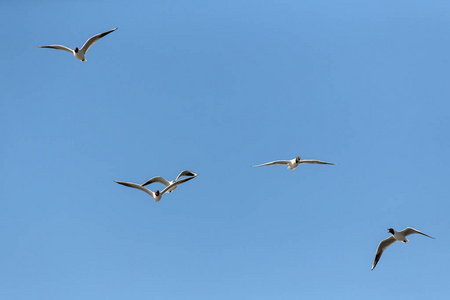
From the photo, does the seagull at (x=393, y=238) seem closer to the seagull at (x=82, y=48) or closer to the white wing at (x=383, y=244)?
the white wing at (x=383, y=244)

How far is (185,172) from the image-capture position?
2956 centimetres

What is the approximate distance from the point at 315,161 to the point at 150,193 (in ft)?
33.8

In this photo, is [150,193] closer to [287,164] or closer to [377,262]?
[287,164]

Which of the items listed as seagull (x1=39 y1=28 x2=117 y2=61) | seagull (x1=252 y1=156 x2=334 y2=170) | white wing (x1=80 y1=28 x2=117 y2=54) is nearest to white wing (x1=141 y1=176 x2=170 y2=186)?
seagull (x1=252 y1=156 x2=334 y2=170)

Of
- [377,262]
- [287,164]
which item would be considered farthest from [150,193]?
[377,262]

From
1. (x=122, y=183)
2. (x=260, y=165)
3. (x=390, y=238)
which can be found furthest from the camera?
Result: (x=260, y=165)

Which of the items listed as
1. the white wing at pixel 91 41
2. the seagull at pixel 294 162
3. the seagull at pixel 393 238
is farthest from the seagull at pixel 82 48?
the seagull at pixel 393 238

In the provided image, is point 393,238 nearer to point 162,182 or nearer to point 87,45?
point 162,182

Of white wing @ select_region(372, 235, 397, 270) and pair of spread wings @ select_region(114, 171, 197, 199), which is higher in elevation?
pair of spread wings @ select_region(114, 171, 197, 199)

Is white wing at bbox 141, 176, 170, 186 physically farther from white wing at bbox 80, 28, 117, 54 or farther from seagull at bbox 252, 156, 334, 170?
white wing at bbox 80, 28, 117, 54

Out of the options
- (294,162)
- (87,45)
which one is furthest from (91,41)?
(294,162)

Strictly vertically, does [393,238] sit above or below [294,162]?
below

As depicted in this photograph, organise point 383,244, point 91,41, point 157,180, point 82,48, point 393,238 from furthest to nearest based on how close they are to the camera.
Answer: point 157,180
point 82,48
point 91,41
point 383,244
point 393,238

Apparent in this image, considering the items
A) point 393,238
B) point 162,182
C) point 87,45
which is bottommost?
point 393,238
